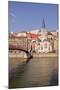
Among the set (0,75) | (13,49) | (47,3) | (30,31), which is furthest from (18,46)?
(47,3)

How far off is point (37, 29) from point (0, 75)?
1.91 feet

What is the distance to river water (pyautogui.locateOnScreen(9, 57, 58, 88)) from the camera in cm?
188

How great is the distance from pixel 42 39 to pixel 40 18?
21 centimetres

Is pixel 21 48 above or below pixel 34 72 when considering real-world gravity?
above

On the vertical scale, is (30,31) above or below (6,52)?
above

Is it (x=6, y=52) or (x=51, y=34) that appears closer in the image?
(x=6, y=52)

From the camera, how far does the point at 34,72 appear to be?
6.31ft

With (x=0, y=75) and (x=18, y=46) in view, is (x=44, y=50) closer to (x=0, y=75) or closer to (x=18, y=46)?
(x=18, y=46)

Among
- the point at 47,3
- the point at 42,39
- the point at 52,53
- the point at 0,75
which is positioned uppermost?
the point at 47,3

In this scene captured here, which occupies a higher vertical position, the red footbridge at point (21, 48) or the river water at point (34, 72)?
the red footbridge at point (21, 48)

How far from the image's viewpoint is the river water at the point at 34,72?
1876 mm

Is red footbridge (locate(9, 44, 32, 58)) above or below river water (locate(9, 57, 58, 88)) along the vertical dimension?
above

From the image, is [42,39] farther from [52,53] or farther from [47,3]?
[47,3]

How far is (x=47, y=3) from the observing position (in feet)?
6.48
